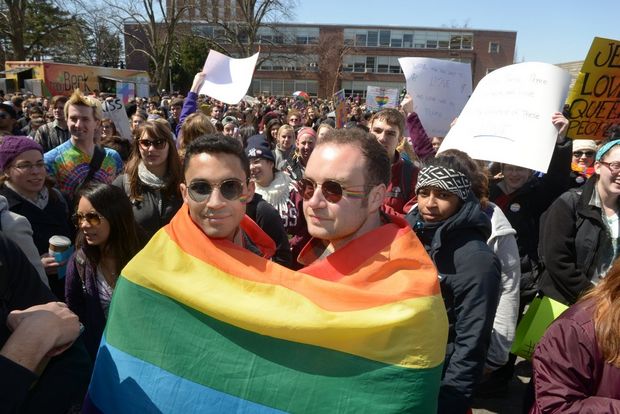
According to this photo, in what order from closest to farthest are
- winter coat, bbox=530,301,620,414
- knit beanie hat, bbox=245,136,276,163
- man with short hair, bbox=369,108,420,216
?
winter coat, bbox=530,301,620,414 → man with short hair, bbox=369,108,420,216 → knit beanie hat, bbox=245,136,276,163

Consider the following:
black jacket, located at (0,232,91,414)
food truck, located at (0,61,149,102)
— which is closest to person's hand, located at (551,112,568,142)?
black jacket, located at (0,232,91,414)

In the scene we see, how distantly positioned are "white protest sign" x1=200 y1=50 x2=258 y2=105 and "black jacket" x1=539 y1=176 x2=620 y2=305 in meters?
4.22

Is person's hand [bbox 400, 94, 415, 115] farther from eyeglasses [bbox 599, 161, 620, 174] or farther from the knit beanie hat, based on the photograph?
eyeglasses [bbox 599, 161, 620, 174]

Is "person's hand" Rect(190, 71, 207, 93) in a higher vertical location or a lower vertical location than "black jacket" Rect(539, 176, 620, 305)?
higher

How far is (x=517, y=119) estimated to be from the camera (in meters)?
3.47

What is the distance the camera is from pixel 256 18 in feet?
116

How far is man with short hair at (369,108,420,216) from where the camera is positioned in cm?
384

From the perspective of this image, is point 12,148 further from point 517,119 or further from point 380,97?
point 380,97

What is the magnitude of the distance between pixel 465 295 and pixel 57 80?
75.6 ft

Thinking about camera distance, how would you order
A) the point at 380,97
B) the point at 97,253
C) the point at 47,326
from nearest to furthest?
the point at 47,326 → the point at 97,253 → the point at 380,97

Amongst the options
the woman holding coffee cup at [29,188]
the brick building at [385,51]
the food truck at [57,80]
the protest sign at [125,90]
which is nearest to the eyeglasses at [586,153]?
the woman holding coffee cup at [29,188]

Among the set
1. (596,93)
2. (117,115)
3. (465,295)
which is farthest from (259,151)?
(117,115)

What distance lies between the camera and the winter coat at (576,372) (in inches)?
65.3

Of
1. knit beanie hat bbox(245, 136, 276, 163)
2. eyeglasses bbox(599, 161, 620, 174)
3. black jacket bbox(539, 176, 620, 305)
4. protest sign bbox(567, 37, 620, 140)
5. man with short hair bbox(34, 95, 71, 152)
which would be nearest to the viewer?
eyeglasses bbox(599, 161, 620, 174)
